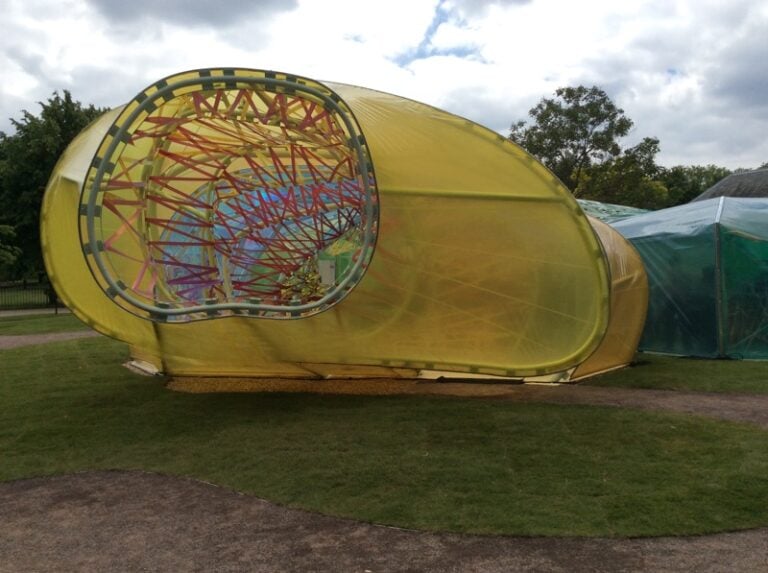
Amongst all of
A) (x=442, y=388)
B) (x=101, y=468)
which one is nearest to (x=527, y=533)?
(x=101, y=468)

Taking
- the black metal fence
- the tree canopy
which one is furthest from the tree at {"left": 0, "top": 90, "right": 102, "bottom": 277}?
the tree canopy

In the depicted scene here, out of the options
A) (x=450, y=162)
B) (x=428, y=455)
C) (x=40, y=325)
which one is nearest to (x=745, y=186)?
(x=450, y=162)

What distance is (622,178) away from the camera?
36.7 meters

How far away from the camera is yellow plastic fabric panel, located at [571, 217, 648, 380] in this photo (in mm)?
10609

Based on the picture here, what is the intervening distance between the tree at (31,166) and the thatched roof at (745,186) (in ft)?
93.2

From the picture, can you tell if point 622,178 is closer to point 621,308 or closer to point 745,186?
point 745,186

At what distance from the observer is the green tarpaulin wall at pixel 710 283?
12406 mm

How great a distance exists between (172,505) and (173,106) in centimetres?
526

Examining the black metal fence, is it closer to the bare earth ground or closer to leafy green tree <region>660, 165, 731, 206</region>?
the bare earth ground

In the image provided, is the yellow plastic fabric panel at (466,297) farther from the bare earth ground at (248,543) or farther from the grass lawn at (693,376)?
the bare earth ground at (248,543)

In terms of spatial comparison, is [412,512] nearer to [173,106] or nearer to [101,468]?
[101,468]

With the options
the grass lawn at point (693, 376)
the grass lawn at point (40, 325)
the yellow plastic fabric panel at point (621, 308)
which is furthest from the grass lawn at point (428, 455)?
the grass lawn at point (40, 325)

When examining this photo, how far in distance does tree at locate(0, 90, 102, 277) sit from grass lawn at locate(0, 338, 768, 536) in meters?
22.8

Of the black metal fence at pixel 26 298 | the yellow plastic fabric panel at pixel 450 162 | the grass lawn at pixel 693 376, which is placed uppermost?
the yellow plastic fabric panel at pixel 450 162
